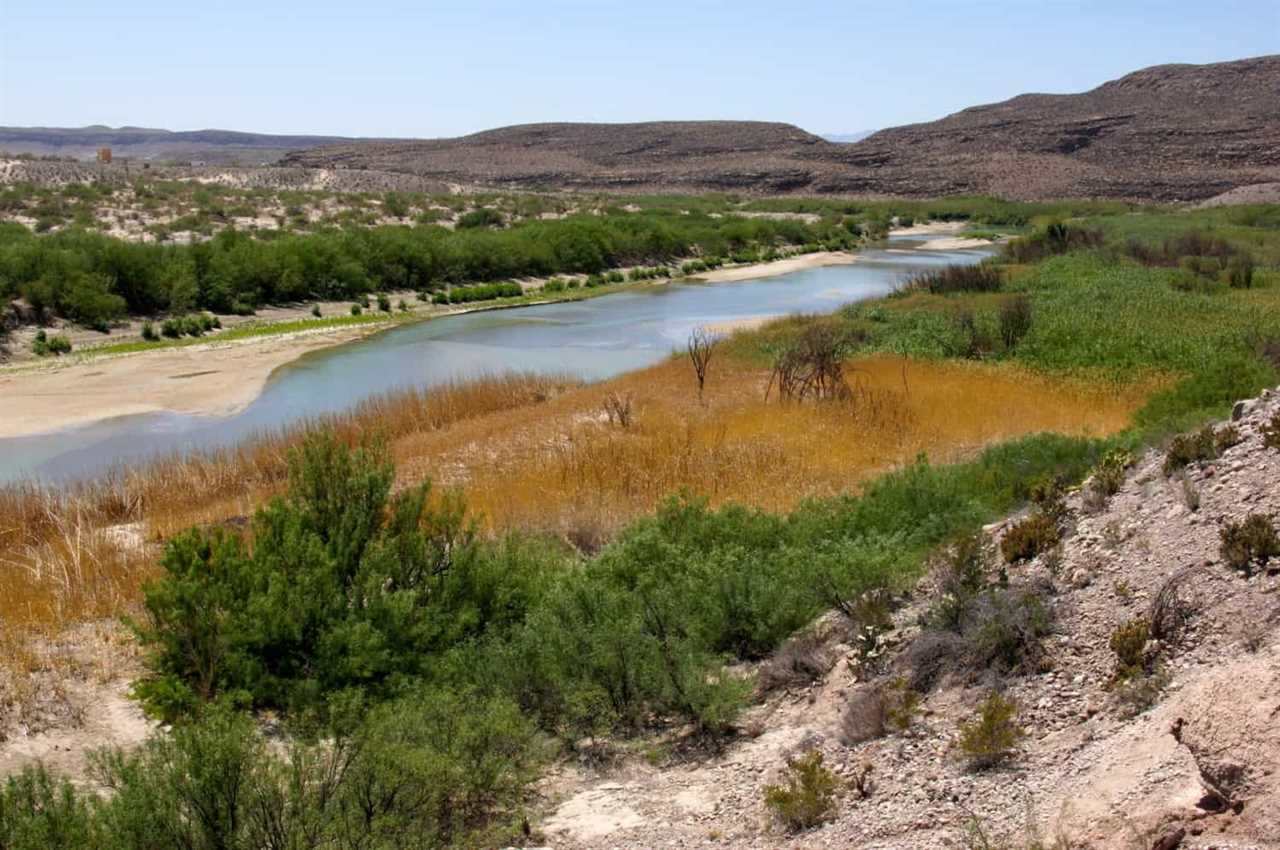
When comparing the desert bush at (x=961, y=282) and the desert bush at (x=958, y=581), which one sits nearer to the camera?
the desert bush at (x=958, y=581)

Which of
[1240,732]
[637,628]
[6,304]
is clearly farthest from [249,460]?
[6,304]

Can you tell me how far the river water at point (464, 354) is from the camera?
63.1ft

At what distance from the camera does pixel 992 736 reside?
5.18m

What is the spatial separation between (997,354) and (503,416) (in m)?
10.4

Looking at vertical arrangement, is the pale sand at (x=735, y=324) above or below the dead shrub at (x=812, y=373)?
below

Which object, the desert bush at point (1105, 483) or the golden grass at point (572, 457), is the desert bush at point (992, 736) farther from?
the golden grass at point (572, 457)

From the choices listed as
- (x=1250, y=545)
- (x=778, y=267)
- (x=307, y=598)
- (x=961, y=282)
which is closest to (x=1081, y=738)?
(x=1250, y=545)

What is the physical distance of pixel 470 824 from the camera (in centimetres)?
569

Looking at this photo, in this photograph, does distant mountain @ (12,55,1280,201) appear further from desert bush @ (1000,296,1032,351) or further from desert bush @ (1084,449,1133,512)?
desert bush @ (1084,449,1133,512)

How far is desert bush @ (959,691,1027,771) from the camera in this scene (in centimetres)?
513

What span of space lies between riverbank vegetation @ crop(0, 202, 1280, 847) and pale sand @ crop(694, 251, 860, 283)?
3091 centimetres

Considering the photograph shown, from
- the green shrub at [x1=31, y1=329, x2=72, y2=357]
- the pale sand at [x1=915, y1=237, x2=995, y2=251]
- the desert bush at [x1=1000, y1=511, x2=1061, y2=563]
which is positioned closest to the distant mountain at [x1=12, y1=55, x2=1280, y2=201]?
the pale sand at [x1=915, y1=237, x2=995, y2=251]

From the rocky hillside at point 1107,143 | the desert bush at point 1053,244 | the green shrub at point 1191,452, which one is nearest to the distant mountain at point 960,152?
the rocky hillside at point 1107,143

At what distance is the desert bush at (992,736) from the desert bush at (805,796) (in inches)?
25.9
